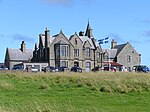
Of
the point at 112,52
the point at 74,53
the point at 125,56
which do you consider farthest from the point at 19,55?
the point at 125,56

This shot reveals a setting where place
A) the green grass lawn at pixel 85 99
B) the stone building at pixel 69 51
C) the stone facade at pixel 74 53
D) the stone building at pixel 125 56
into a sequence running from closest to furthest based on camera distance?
1. the green grass lawn at pixel 85 99
2. the stone building at pixel 69 51
3. the stone facade at pixel 74 53
4. the stone building at pixel 125 56

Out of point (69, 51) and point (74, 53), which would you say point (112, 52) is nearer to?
point (74, 53)

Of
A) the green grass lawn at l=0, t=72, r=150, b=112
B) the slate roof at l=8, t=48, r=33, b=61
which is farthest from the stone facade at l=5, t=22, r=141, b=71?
the green grass lawn at l=0, t=72, r=150, b=112

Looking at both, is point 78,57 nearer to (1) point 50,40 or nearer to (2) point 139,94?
(1) point 50,40

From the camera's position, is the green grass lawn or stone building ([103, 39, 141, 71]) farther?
stone building ([103, 39, 141, 71])

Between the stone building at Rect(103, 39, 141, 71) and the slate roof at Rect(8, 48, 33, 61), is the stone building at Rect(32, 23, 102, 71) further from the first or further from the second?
the slate roof at Rect(8, 48, 33, 61)

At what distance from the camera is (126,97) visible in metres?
20.8

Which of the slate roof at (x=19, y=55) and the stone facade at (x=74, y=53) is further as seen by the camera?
the slate roof at (x=19, y=55)

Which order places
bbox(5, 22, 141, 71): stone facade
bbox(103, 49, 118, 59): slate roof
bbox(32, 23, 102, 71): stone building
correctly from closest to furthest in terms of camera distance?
bbox(32, 23, 102, 71): stone building < bbox(5, 22, 141, 71): stone facade < bbox(103, 49, 118, 59): slate roof

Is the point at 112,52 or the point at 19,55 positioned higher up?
the point at 112,52

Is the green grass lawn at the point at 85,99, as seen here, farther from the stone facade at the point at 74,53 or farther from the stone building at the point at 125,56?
the stone building at the point at 125,56

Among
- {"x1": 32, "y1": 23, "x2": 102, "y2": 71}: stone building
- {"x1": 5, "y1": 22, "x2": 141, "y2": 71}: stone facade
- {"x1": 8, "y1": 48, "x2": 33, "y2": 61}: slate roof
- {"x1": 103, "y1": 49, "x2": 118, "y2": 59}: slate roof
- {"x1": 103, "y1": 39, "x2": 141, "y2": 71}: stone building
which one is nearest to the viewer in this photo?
{"x1": 32, "y1": 23, "x2": 102, "y2": 71}: stone building

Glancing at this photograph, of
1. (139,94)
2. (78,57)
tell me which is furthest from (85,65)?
(139,94)

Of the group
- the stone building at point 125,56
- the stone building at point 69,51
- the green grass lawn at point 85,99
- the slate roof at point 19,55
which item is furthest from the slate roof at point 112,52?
the green grass lawn at point 85,99
